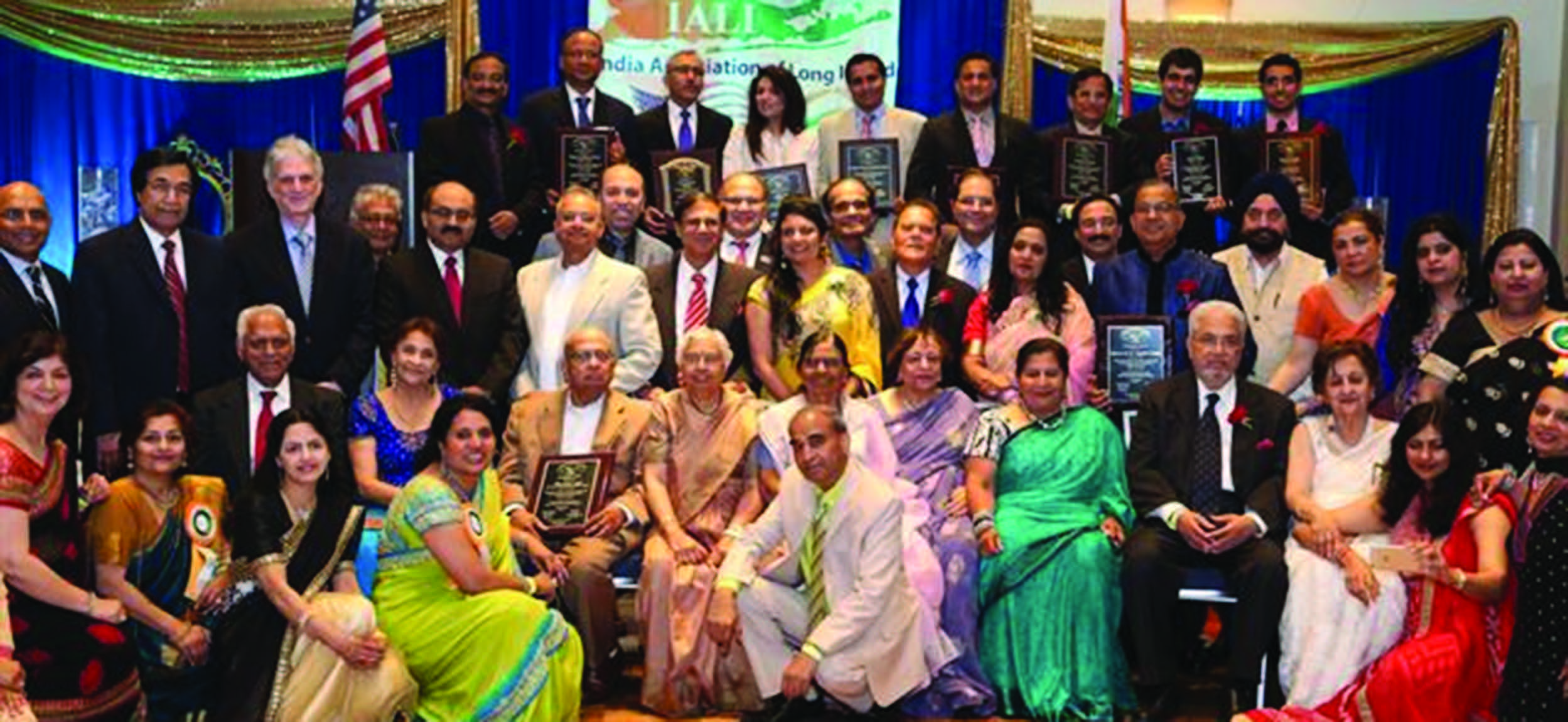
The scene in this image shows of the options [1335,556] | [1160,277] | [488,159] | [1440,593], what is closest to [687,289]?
[488,159]

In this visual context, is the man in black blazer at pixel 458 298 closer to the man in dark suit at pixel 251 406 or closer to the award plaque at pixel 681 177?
the man in dark suit at pixel 251 406

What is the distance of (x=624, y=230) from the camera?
812cm

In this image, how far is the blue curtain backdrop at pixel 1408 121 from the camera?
10680mm

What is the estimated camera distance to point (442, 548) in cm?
621

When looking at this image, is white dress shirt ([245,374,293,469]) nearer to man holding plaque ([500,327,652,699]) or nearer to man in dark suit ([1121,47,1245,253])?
man holding plaque ([500,327,652,699])

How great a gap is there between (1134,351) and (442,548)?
102 inches

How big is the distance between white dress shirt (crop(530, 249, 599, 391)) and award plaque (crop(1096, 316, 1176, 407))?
1879mm

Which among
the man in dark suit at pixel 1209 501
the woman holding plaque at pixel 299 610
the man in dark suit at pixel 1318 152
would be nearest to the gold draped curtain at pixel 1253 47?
the man in dark suit at pixel 1318 152

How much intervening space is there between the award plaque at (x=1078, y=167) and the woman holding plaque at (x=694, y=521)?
6.18 feet

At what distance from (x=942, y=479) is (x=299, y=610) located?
2158 millimetres

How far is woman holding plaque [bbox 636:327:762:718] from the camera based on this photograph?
6793 mm

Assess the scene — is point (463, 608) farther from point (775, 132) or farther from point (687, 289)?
point (775, 132)

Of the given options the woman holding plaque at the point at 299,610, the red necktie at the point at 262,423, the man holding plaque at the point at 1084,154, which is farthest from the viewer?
the man holding plaque at the point at 1084,154

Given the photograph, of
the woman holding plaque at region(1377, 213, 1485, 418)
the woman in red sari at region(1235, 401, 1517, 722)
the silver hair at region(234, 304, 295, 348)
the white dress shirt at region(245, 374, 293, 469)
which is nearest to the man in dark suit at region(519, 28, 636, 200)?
the silver hair at region(234, 304, 295, 348)
